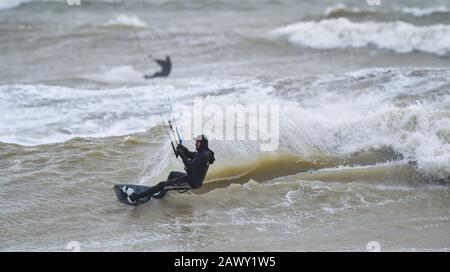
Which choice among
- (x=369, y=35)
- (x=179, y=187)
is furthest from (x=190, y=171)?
(x=369, y=35)

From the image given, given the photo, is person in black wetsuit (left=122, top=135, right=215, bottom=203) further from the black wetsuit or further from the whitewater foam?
the whitewater foam

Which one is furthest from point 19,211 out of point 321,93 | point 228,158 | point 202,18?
point 202,18

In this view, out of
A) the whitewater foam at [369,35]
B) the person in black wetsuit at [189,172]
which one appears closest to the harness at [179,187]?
the person in black wetsuit at [189,172]

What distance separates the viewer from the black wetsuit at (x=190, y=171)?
1009 cm

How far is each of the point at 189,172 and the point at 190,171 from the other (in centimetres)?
3

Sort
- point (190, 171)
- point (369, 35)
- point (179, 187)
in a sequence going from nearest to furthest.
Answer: point (190, 171), point (179, 187), point (369, 35)

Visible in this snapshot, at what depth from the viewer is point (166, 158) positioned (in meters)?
12.1

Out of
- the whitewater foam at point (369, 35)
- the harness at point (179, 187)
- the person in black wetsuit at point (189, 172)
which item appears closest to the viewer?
the person in black wetsuit at point (189, 172)

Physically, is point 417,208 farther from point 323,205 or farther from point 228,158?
point 228,158

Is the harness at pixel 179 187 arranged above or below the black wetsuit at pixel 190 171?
below

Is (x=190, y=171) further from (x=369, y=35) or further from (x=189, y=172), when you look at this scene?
(x=369, y=35)

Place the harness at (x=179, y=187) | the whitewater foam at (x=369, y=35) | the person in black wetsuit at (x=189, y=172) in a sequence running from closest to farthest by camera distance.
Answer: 1. the person in black wetsuit at (x=189, y=172)
2. the harness at (x=179, y=187)
3. the whitewater foam at (x=369, y=35)

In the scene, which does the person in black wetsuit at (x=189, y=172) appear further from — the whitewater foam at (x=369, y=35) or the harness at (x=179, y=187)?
the whitewater foam at (x=369, y=35)

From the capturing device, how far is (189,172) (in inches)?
402
